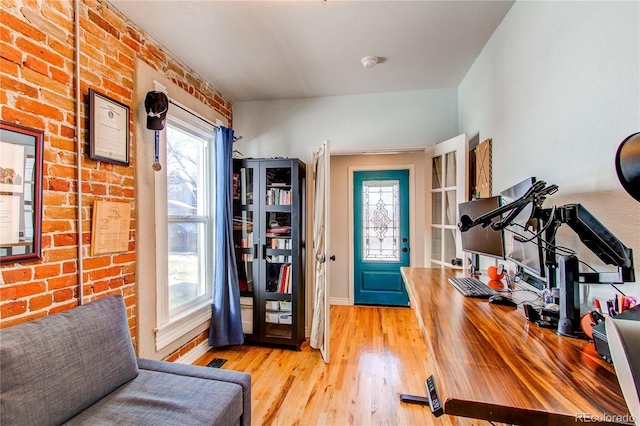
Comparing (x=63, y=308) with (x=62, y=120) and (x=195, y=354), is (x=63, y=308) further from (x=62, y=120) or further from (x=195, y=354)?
(x=195, y=354)

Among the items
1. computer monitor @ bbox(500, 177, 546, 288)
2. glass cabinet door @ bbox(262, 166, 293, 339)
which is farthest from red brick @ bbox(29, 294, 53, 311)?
computer monitor @ bbox(500, 177, 546, 288)

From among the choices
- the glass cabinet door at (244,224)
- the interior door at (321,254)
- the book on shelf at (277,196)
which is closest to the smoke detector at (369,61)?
the interior door at (321,254)

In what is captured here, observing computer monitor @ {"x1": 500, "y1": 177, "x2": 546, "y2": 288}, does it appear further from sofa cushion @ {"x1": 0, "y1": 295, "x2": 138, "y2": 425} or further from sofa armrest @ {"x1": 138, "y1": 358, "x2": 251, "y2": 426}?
sofa cushion @ {"x1": 0, "y1": 295, "x2": 138, "y2": 425}

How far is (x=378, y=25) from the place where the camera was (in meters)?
1.87

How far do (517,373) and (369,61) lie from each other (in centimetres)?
230

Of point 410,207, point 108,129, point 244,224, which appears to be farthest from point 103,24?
point 410,207

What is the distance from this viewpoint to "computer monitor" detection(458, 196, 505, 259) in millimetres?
1449

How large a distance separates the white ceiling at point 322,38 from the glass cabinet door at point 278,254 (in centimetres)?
98

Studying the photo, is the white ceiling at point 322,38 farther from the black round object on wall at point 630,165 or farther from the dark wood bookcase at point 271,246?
the black round object on wall at point 630,165

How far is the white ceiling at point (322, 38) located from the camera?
5.64 ft

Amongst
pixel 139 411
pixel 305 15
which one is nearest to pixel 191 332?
pixel 139 411

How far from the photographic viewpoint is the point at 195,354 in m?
2.51

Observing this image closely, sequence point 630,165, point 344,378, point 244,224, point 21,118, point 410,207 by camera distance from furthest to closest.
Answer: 1. point 410,207
2. point 244,224
3. point 344,378
4. point 21,118
5. point 630,165

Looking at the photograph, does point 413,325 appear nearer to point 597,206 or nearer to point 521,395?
point 597,206
